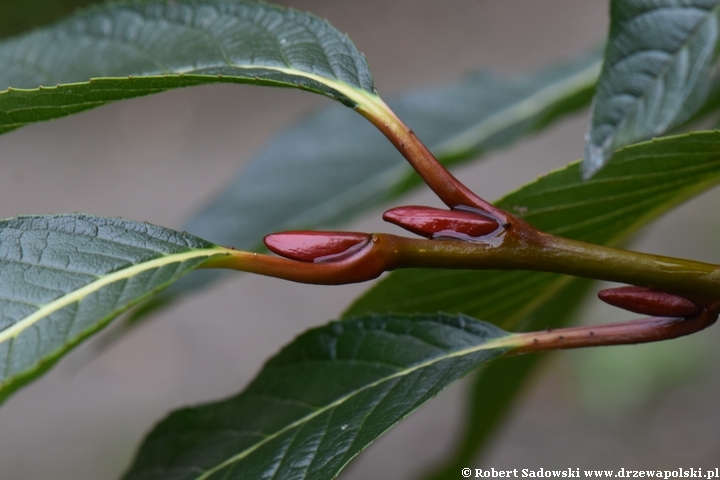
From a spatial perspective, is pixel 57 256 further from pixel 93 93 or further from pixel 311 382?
pixel 311 382

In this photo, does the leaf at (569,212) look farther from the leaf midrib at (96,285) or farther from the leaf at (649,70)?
the leaf midrib at (96,285)

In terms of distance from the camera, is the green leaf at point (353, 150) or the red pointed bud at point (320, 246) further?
the green leaf at point (353, 150)

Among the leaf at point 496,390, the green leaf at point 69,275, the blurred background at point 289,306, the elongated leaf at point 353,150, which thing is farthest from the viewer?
the blurred background at point 289,306

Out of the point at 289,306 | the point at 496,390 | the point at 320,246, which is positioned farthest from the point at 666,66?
the point at 289,306

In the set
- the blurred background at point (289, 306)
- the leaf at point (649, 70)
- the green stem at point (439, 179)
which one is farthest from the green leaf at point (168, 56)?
the blurred background at point (289, 306)

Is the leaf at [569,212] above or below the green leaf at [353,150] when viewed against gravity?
below

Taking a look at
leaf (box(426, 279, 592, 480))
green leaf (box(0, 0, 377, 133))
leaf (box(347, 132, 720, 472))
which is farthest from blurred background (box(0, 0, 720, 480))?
green leaf (box(0, 0, 377, 133))
